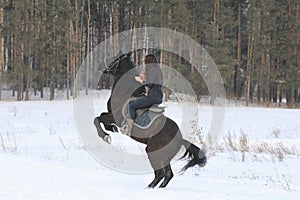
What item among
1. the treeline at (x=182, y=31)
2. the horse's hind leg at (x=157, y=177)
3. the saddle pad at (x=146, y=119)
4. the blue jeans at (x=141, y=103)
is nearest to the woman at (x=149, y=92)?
the blue jeans at (x=141, y=103)

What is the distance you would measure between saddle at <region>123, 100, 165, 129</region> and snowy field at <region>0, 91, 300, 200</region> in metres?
1.12

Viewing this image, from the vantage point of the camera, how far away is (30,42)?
3566 centimetres

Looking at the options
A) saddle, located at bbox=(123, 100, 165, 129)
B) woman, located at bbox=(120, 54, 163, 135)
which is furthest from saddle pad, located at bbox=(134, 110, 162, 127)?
woman, located at bbox=(120, 54, 163, 135)

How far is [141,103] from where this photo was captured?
8070mm

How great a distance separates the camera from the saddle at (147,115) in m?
8.02

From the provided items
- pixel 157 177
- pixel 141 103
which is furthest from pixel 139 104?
pixel 157 177

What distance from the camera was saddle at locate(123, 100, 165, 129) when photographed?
26.3 ft

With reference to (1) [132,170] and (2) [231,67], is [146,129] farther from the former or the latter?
(2) [231,67]

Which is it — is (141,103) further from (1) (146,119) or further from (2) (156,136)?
(2) (156,136)

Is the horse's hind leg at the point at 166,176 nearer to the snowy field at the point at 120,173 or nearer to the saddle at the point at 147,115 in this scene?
the snowy field at the point at 120,173

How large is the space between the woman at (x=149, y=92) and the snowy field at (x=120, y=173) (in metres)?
1.24

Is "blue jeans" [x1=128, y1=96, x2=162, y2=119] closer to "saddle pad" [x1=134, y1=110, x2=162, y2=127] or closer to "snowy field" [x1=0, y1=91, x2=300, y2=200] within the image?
"saddle pad" [x1=134, y1=110, x2=162, y2=127]

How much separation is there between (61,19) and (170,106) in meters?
13.5

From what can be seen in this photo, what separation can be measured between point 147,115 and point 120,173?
2.48 meters
